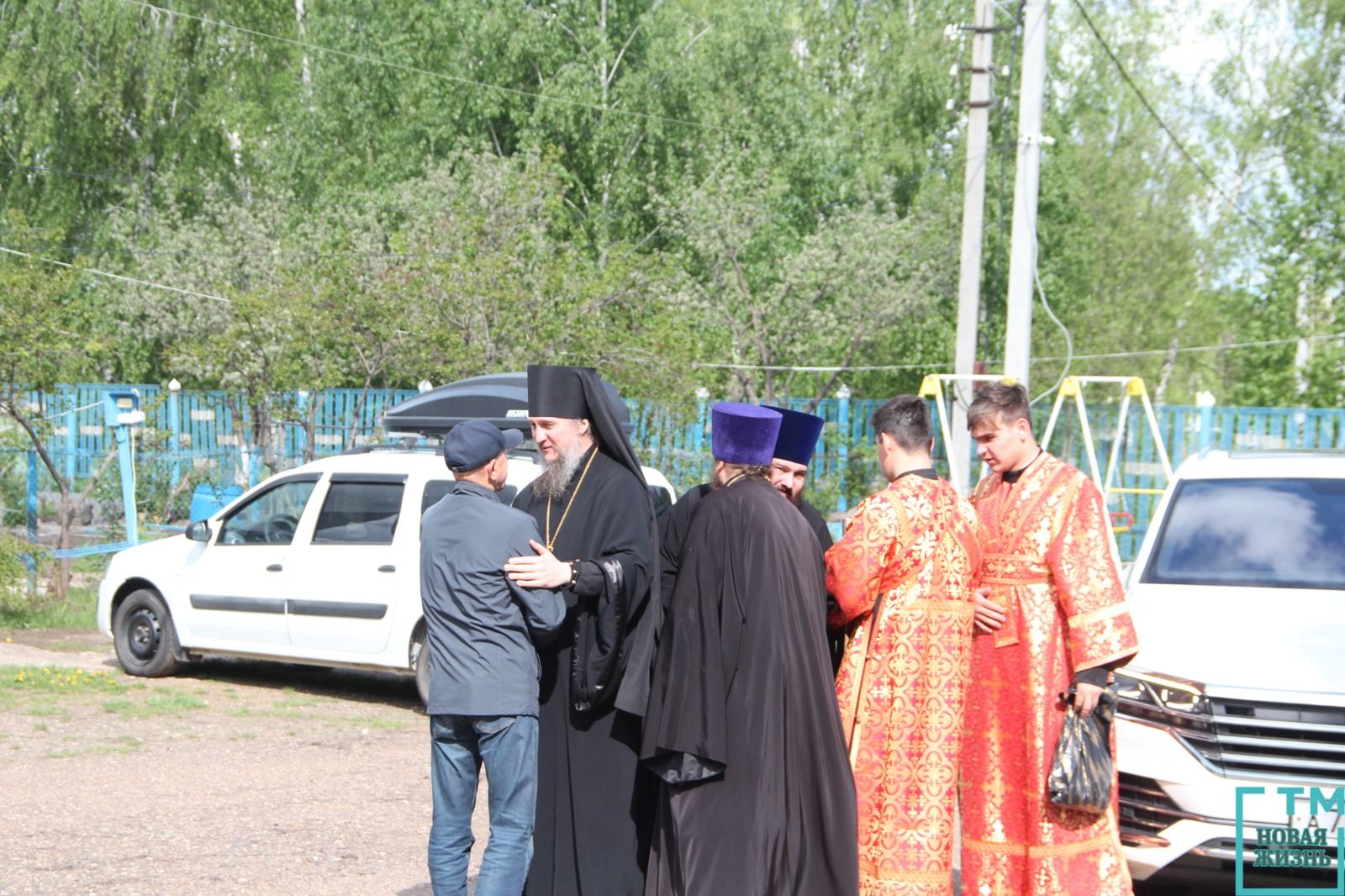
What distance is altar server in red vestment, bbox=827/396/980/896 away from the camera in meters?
5.03

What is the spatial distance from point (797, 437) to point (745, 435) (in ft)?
2.21

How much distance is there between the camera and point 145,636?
1133 centimetres

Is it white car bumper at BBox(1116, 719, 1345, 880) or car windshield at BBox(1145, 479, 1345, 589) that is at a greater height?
car windshield at BBox(1145, 479, 1345, 589)

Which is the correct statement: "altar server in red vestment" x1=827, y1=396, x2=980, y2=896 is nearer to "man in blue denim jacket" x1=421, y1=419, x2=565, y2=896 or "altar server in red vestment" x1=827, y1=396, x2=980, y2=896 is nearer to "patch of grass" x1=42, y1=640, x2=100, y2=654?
"man in blue denim jacket" x1=421, y1=419, x2=565, y2=896

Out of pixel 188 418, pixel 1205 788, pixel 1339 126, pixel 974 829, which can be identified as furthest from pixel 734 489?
pixel 1339 126

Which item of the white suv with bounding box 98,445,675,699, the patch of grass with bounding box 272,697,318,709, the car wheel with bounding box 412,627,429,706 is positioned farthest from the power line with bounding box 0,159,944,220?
the car wheel with bounding box 412,627,429,706

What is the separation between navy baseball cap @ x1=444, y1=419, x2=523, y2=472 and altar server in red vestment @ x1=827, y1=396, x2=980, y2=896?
4.09 feet

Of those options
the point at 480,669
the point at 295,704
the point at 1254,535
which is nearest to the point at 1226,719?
the point at 1254,535

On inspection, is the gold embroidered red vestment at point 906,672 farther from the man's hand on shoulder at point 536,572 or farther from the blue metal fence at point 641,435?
the blue metal fence at point 641,435

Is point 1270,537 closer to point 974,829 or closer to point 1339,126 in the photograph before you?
point 974,829

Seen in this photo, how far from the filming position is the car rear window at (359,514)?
1029 cm

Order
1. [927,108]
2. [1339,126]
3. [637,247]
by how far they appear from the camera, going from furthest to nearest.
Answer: [927,108], [1339,126], [637,247]

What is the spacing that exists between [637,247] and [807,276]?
429 centimetres

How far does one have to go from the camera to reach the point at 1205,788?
5.49m
